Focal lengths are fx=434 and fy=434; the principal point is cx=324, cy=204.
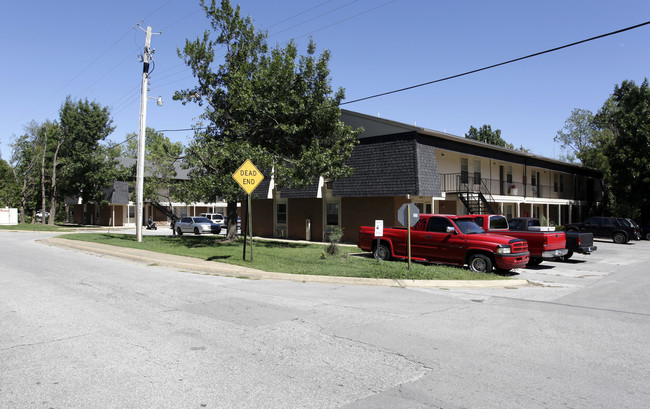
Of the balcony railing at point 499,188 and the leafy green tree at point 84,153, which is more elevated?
the leafy green tree at point 84,153

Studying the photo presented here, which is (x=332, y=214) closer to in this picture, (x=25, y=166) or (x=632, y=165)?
(x=632, y=165)

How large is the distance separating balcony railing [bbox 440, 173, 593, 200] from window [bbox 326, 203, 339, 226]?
642 centimetres

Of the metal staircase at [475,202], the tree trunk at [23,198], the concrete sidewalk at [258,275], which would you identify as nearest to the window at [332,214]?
the metal staircase at [475,202]

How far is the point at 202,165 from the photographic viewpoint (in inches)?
829

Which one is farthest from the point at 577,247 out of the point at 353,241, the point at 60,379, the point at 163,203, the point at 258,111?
the point at 163,203

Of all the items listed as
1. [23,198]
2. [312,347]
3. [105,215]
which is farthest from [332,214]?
[23,198]

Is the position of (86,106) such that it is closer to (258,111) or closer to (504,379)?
(258,111)

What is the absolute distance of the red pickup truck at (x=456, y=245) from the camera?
13.1 meters

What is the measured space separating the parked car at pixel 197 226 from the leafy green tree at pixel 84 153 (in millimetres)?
15007

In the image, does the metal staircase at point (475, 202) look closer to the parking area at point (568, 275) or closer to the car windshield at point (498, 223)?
the parking area at point (568, 275)

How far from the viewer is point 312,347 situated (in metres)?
5.69

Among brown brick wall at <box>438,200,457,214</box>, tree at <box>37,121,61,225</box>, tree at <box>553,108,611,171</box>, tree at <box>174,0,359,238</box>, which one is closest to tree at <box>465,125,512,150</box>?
tree at <box>553,108,611,171</box>

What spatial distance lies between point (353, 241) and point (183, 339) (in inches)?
761

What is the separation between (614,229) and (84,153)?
4807cm
